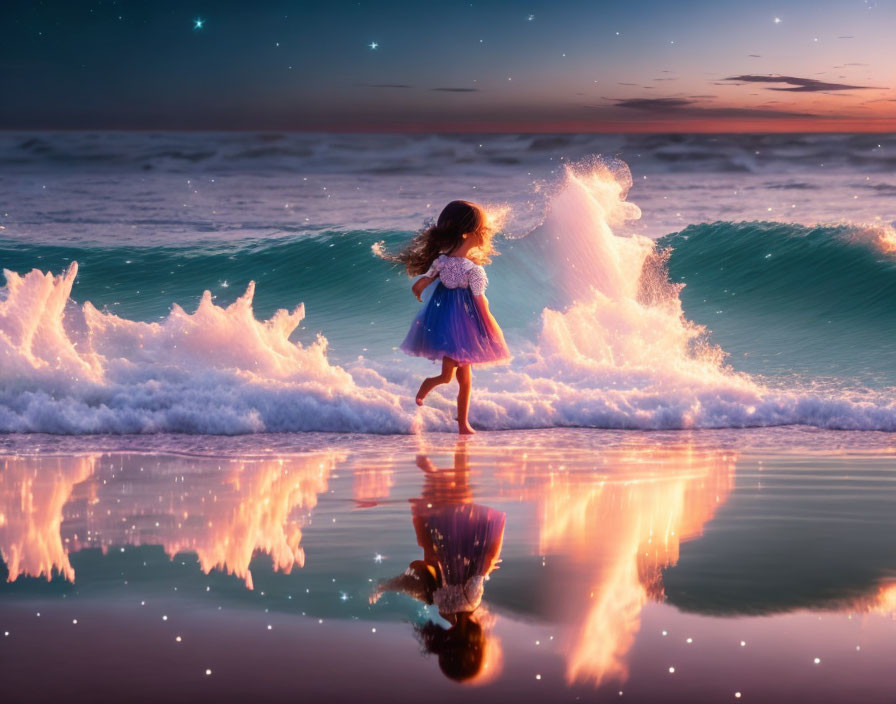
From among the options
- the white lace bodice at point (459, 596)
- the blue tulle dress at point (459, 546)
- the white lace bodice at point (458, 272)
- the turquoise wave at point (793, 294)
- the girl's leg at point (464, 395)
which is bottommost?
the white lace bodice at point (459, 596)

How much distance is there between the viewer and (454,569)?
16.2ft

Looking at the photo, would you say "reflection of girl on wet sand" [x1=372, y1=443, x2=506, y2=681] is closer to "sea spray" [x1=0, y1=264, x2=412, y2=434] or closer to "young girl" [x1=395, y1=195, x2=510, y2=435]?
"young girl" [x1=395, y1=195, x2=510, y2=435]

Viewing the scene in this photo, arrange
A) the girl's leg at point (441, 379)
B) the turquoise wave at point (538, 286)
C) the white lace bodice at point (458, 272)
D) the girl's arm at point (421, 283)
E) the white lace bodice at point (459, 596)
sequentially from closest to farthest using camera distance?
the white lace bodice at point (459, 596)
the girl's arm at point (421, 283)
the white lace bodice at point (458, 272)
the girl's leg at point (441, 379)
the turquoise wave at point (538, 286)

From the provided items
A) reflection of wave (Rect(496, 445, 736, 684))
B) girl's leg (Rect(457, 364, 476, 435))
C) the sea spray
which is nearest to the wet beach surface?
reflection of wave (Rect(496, 445, 736, 684))

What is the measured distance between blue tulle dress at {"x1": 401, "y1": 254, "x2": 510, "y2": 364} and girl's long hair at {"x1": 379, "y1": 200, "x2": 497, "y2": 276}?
3.9 inches

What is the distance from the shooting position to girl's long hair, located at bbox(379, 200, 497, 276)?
30.8 feet

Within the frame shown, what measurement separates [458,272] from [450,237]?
0.94ft

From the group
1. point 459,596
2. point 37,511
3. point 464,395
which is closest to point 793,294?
point 464,395

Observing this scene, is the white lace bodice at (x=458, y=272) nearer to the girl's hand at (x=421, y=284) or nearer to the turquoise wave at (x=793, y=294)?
the girl's hand at (x=421, y=284)

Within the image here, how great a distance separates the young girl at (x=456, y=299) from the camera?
9.37m

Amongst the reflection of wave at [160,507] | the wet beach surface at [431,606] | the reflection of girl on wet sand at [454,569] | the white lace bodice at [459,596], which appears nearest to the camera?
the wet beach surface at [431,606]

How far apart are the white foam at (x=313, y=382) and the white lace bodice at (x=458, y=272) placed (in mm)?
1133

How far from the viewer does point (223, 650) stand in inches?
153

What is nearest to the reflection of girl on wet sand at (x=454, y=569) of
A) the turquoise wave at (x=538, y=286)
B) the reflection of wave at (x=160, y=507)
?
the reflection of wave at (x=160, y=507)
